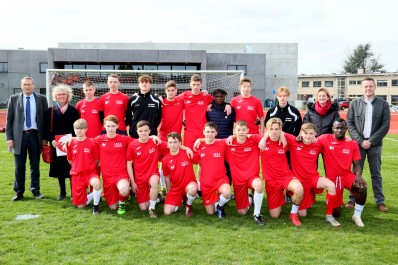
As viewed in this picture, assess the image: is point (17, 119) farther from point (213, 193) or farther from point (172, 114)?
point (213, 193)

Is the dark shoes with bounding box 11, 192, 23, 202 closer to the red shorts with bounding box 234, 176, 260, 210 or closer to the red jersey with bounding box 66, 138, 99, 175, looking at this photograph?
the red jersey with bounding box 66, 138, 99, 175

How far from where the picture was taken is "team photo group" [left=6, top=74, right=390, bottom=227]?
4637mm

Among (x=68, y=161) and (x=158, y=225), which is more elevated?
(x=68, y=161)

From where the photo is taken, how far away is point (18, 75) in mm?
32594

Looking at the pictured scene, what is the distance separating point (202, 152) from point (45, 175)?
12.8ft

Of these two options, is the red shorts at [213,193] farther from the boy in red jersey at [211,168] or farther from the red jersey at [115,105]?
the red jersey at [115,105]

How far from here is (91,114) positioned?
5.60 metres

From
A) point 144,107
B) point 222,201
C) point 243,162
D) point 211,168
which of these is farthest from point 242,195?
point 144,107

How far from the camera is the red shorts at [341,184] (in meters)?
4.54

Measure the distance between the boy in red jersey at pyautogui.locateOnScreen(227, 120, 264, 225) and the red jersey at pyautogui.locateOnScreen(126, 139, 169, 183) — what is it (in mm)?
1020

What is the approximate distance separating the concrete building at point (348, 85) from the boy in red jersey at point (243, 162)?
1847 inches

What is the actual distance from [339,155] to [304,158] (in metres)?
0.44

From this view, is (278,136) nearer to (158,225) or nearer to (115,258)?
(158,225)

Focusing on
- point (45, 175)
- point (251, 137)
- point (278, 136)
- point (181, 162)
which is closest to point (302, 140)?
point (278, 136)
